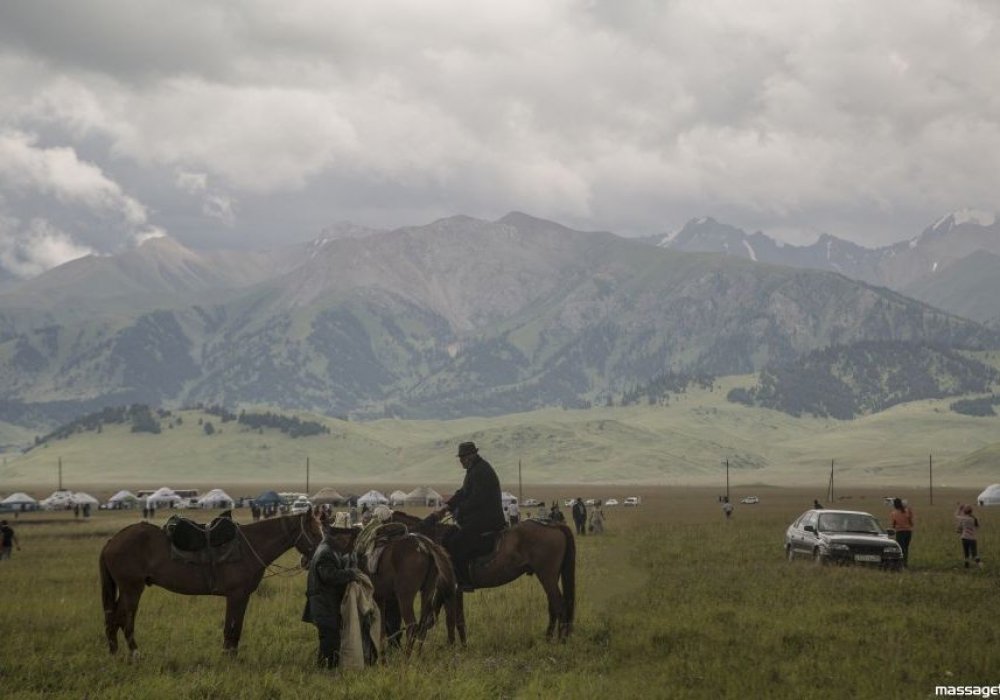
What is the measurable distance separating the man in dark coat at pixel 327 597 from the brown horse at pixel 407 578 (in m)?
0.53

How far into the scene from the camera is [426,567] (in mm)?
17406

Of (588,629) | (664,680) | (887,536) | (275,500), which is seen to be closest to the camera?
(664,680)

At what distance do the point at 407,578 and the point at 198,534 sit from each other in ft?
11.6

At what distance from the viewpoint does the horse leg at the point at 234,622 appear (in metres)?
16.8

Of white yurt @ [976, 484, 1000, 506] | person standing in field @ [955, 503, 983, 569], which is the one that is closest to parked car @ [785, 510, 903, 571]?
person standing in field @ [955, 503, 983, 569]

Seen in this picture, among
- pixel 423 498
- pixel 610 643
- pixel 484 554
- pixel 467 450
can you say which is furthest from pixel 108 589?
pixel 423 498

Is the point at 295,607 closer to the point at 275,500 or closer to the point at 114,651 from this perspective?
the point at 114,651

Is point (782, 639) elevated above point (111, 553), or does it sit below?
below

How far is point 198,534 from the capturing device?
1711cm

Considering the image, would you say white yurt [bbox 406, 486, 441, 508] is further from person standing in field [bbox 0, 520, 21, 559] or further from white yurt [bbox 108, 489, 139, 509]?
person standing in field [bbox 0, 520, 21, 559]

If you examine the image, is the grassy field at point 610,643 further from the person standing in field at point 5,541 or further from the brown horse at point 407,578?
the person standing in field at point 5,541

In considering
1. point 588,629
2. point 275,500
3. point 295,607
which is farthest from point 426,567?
point 275,500

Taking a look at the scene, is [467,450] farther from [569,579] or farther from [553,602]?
[553,602]

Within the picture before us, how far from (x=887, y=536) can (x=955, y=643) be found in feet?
50.4
